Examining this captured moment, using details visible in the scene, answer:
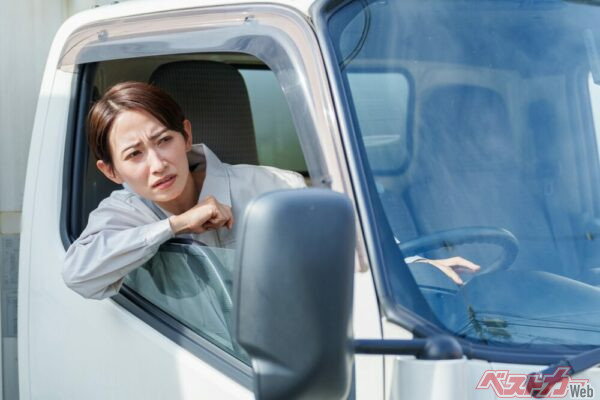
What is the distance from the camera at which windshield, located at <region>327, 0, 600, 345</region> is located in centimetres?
192

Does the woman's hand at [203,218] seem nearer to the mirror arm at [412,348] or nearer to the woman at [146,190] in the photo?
the woman at [146,190]

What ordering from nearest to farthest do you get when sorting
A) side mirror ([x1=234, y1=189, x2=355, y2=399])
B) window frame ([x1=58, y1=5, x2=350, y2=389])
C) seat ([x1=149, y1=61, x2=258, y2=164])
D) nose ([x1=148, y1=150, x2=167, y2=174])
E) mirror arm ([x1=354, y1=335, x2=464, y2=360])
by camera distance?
side mirror ([x1=234, y1=189, x2=355, y2=399])
mirror arm ([x1=354, y1=335, x2=464, y2=360])
window frame ([x1=58, y1=5, x2=350, y2=389])
nose ([x1=148, y1=150, x2=167, y2=174])
seat ([x1=149, y1=61, x2=258, y2=164])

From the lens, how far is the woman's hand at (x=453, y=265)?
6.38 ft

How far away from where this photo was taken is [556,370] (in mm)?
1763

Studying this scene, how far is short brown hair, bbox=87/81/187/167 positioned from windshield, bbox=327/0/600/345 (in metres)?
0.59

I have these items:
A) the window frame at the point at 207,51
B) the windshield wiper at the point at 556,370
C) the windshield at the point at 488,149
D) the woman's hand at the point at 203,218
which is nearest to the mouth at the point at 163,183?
the woman's hand at the point at 203,218

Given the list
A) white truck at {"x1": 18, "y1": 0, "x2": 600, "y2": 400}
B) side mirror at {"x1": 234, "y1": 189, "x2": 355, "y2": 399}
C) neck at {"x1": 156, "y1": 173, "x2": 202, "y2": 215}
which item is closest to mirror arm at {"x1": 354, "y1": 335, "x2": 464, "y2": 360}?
white truck at {"x1": 18, "y1": 0, "x2": 600, "y2": 400}

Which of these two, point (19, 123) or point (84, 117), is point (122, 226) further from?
point (19, 123)

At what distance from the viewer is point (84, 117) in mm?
2740

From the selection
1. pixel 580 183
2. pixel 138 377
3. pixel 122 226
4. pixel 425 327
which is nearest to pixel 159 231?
pixel 122 226

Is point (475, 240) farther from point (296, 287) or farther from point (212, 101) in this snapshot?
point (212, 101)

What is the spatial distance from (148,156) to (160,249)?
0.23 m

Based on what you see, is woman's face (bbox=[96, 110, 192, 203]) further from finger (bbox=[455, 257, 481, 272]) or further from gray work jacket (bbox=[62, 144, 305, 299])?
finger (bbox=[455, 257, 481, 272])

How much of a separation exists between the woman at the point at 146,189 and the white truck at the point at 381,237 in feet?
0.31
